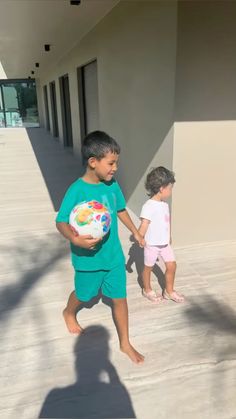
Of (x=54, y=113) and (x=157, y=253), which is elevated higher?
(x=54, y=113)

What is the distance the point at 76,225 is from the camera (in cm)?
198

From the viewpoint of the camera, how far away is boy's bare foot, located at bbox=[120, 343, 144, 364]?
224 cm

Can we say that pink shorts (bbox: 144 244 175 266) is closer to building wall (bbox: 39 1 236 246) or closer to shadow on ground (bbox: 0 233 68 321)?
building wall (bbox: 39 1 236 246)

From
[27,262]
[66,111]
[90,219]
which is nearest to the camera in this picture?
[90,219]

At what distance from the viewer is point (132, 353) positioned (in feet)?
7.45

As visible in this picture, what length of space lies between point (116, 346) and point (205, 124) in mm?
2233

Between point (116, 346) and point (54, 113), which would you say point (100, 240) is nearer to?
point (116, 346)

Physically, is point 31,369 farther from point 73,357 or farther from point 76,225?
point 76,225

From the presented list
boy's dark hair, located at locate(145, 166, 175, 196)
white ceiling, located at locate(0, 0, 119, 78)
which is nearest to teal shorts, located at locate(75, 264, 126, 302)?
boy's dark hair, located at locate(145, 166, 175, 196)

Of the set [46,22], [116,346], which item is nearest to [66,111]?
[46,22]

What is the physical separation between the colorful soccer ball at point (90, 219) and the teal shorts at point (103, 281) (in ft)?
0.99

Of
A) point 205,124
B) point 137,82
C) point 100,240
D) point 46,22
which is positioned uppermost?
point 46,22

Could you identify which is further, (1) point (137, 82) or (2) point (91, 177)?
Result: (1) point (137, 82)

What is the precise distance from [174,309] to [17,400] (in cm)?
133
